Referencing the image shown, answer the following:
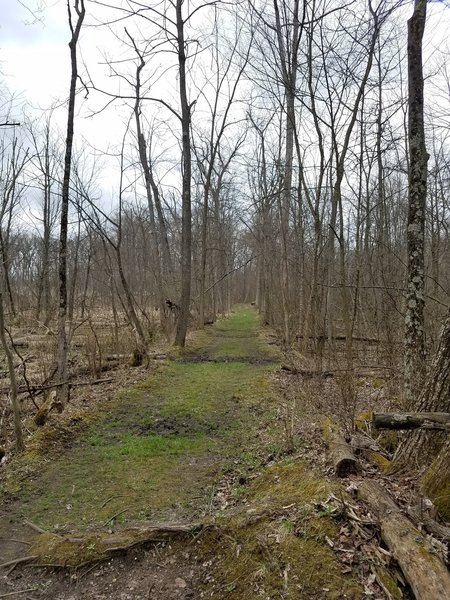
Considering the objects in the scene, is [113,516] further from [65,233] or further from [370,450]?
[65,233]

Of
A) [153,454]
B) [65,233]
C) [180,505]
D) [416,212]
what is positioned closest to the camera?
[180,505]

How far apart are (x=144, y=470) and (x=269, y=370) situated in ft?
20.2

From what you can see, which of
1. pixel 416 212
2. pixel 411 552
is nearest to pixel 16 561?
pixel 411 552

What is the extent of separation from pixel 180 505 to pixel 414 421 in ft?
8.38

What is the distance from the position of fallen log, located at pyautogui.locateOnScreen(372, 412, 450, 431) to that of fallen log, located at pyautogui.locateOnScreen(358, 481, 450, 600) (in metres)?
0.56

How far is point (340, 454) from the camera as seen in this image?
4164 millimetres

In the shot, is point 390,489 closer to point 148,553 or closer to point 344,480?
point 344,480

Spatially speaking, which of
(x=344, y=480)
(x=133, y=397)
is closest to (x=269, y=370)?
(x=133, y=397)

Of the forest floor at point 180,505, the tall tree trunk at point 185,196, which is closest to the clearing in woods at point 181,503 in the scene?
the forest floor at point 180,505

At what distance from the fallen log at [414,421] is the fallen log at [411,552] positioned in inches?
22.1

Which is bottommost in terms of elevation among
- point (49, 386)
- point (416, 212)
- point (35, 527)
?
point (35, 527)

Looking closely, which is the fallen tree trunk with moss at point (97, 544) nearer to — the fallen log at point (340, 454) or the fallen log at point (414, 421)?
the fallen log at point (340, 454)

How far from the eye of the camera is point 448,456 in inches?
125

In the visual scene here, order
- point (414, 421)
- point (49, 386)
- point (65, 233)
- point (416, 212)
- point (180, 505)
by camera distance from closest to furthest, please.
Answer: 1. point (414, 421)
2. point (180, 505)
3. point (416, 212)
4. point (49, 386)
5. point (65, 233)
